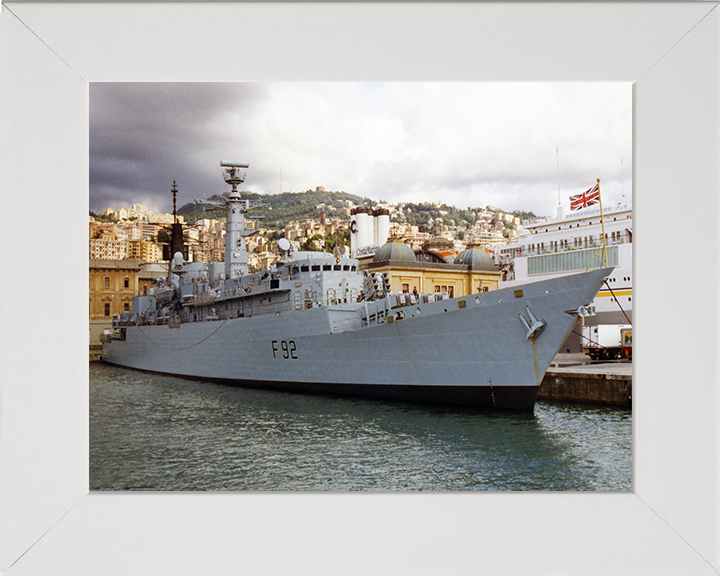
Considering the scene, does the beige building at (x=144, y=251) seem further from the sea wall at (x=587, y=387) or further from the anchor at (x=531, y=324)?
the anchor at (x=531, y=324)

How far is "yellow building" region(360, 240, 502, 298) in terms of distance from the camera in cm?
1939

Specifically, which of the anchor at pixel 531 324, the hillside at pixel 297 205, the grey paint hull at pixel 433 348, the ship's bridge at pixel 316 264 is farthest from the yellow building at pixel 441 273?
the anchor at pixel 531 324

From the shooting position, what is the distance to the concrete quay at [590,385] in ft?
35.9

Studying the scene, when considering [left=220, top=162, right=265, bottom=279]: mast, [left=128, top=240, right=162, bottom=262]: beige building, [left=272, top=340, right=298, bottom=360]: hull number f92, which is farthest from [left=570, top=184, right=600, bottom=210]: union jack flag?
[left=128, top=240, right=162, bottom=262]: beige building

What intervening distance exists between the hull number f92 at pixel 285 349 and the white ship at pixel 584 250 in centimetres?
971

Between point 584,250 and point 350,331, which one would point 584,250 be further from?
point 350,331

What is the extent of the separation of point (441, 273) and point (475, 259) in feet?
4.31

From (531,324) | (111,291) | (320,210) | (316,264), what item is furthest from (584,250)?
(111,291)

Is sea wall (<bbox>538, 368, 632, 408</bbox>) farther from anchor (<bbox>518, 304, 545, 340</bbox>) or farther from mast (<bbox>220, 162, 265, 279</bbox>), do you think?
mast (<bbox>220, 162, 265, 279</bbox>)

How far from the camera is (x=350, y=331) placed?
11.5 metres

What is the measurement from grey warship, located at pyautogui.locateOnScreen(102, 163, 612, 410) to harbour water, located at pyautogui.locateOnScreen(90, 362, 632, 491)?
0.54 m

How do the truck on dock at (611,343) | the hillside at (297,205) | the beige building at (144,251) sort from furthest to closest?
the beige building at (144,251)
the hillside at (297,205)
the truck on dock at (611,343)

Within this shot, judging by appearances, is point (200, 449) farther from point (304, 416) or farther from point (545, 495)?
point (545, 495)
